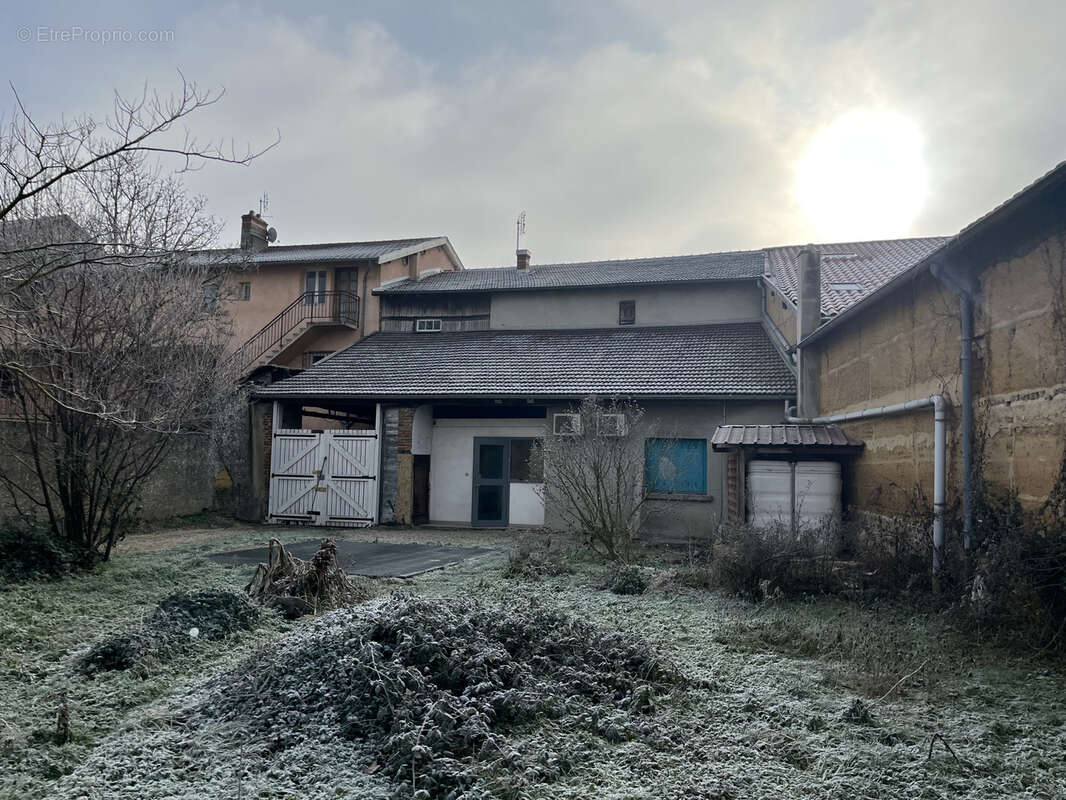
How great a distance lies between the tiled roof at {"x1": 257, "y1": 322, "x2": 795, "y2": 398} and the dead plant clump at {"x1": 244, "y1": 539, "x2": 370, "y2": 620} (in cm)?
774

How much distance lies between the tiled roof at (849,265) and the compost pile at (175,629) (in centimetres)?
978

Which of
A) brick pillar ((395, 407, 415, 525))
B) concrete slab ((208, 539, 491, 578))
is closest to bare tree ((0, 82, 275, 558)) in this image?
concrete slab ((208, 539, 491, 578))

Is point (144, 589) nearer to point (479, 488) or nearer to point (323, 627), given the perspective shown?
point (323, 627)

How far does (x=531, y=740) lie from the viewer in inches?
141

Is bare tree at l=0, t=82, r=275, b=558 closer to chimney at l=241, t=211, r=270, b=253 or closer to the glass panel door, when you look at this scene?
the glass panel door

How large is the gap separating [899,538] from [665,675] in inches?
156

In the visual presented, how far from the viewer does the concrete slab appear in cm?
921

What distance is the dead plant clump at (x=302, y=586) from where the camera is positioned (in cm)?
644

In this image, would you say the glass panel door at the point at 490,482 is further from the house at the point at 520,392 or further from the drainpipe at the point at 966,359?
the drainpipe at the point at 966,359

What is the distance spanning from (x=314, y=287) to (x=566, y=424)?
1224 centimetres

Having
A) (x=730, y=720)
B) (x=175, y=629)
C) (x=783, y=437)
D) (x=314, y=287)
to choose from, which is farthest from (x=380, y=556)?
(x=314, y=287)

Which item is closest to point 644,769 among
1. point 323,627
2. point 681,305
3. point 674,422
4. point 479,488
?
point 323,627

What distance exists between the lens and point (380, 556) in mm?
10648

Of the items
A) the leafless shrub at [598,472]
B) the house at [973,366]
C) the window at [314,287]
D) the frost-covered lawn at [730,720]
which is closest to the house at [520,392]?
the leafless shrub at [598,472]
